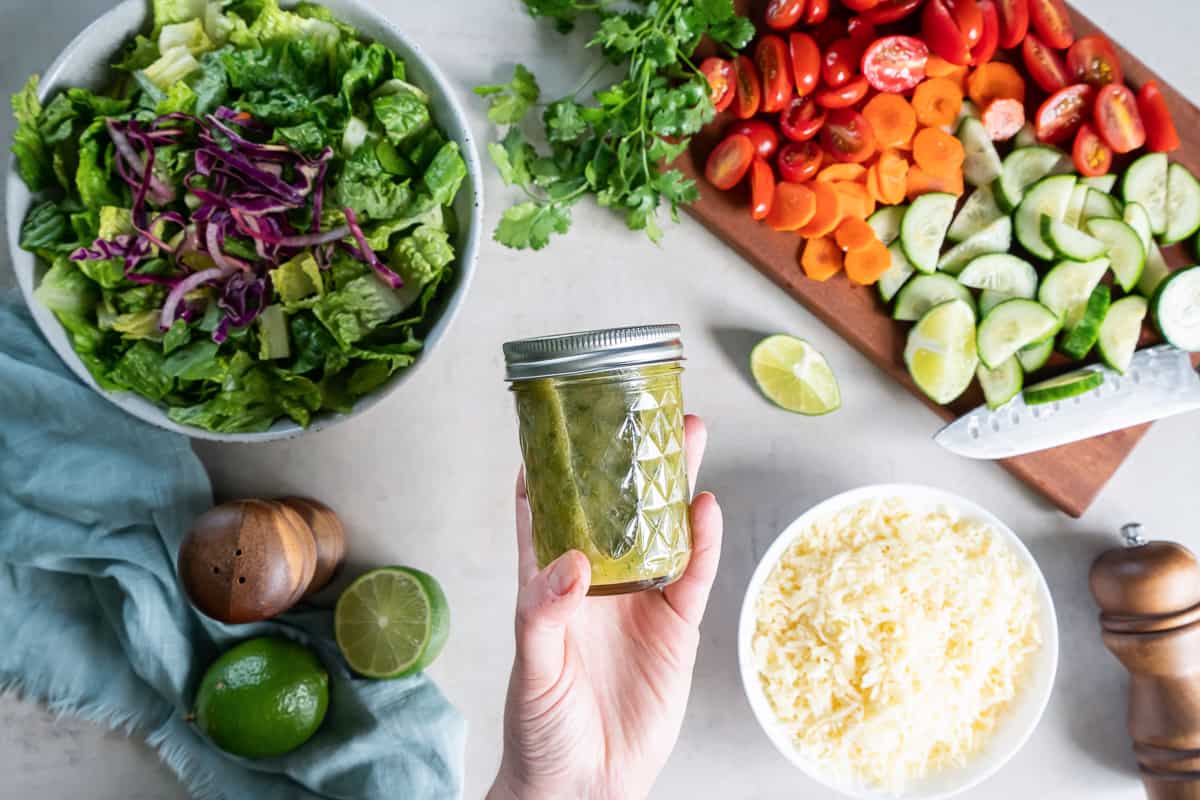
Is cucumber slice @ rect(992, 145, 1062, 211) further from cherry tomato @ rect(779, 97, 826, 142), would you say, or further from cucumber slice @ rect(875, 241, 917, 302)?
cherry tomato @ rect(779, 97, 826, 142)

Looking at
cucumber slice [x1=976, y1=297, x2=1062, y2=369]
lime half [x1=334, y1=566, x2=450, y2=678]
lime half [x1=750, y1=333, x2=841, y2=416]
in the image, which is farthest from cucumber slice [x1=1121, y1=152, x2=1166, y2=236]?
lime half [x1=334, y1=566, x2=450, y2=678]

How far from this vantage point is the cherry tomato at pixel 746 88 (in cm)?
220

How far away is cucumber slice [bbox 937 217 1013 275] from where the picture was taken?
2.25 m

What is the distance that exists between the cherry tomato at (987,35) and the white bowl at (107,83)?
4.09ft

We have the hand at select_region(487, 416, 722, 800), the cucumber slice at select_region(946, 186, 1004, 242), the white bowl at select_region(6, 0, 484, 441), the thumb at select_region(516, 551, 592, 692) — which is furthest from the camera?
the cucumber slice at select_region(946, 186, 1004, 242)

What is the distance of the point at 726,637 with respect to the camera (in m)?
2.37

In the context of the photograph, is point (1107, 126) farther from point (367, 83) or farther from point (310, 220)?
point (310, 220)

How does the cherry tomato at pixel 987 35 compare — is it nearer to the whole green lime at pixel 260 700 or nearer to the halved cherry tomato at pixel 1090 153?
the halved cherry tomato at pixel 1090 153

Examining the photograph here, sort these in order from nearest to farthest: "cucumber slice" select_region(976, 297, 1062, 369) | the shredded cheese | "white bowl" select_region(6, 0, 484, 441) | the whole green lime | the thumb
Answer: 1. the thumb
2. "white bowl" select_region(6, 0, 484, 441)
3. the whole green lime
4. the shredded cheese
5. "cucumber slice" select_region(976, 297, 1062, 369)

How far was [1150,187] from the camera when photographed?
7.47ft

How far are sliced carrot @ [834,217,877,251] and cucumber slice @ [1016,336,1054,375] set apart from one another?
47 cm

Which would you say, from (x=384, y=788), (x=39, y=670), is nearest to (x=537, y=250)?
(x=384, y=788)

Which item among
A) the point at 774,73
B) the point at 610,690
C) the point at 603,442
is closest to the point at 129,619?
the point at 610,690

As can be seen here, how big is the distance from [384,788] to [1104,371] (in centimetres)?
196
